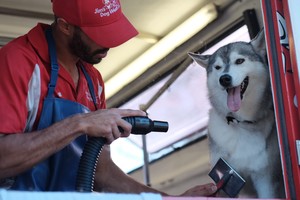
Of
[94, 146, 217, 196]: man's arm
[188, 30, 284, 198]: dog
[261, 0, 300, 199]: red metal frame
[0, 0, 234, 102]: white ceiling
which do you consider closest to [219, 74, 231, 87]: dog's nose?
[188, 30, 284, 198]: dog

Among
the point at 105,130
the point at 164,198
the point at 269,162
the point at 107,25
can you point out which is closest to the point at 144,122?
the point at 105,130

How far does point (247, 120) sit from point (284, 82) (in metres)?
0.47

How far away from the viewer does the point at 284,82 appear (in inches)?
76.1

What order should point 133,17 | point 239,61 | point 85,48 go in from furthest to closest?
point 133,17 < point 239,61 < point 85,48

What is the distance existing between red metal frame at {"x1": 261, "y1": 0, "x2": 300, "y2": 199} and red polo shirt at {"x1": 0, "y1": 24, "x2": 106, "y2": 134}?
0.75 metres

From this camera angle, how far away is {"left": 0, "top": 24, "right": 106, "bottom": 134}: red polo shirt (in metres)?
1.81

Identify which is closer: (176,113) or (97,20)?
(97,20)

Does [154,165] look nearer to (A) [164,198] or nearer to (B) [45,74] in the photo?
(B) [45,74]

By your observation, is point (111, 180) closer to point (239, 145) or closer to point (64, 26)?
point (239, 145)

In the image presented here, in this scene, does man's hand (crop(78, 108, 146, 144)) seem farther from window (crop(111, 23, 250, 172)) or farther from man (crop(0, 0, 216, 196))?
window (crop(111, 23, 250, 172))

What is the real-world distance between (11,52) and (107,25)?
14.4 inches

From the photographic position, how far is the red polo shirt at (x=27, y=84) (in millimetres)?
1811

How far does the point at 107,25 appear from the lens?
2102 mm

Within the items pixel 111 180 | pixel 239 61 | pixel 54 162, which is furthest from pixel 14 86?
pixel 239 61
